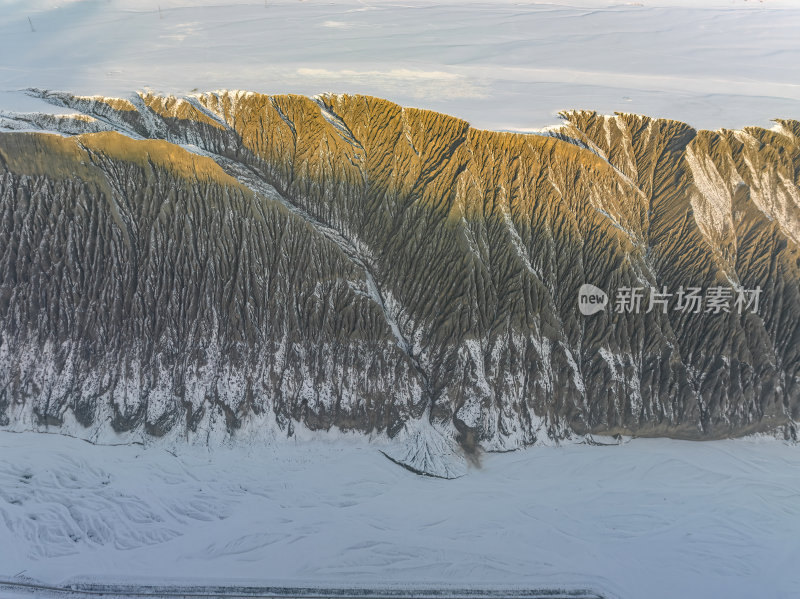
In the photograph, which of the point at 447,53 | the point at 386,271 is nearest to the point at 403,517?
the point at 386,271

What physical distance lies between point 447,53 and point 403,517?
15.9 m

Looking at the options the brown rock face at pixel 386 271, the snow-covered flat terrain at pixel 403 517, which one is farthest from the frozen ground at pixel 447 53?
the snow-covered flat terrain at pixel 403 517

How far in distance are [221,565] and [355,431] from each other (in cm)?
517

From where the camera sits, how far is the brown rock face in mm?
15555

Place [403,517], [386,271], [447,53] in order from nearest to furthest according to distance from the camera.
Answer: [403,517] → [386,271] → [447,53]

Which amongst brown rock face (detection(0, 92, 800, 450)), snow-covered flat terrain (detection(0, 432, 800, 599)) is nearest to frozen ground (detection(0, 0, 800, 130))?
brown rock face (detection(0, 92, 800, 450))

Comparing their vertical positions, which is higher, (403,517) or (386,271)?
(386,271)

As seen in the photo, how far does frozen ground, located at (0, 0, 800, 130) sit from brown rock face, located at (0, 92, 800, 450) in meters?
0.88

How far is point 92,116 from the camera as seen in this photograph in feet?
51.9

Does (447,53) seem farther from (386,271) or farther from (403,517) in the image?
(403,517)

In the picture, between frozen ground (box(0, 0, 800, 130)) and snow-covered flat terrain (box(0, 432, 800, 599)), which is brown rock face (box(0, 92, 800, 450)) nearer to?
frozen ground (box(0, 0, 800, 130))

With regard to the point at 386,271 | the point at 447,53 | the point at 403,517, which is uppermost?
the point at 447,53

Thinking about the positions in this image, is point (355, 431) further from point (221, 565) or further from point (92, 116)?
point (92, 116)

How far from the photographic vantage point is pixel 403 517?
1385cm
